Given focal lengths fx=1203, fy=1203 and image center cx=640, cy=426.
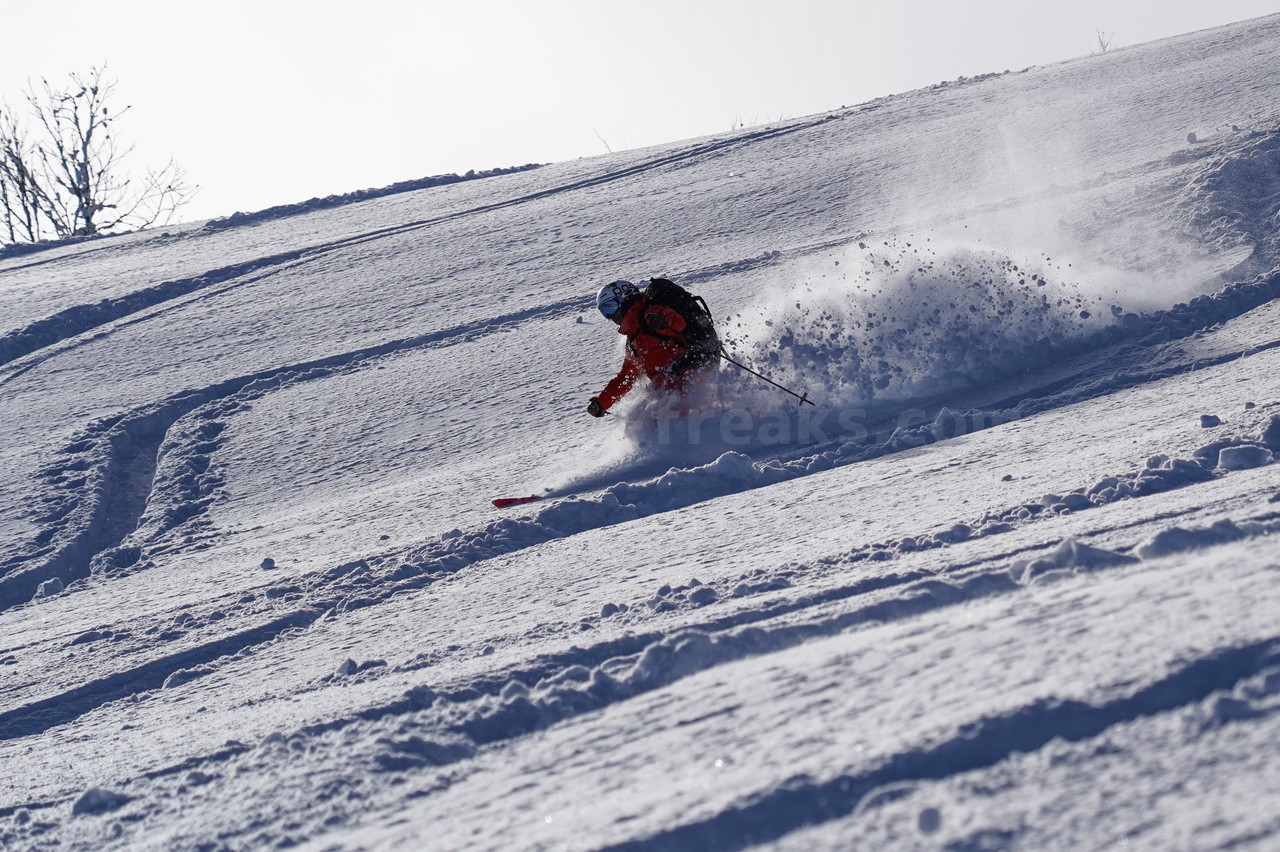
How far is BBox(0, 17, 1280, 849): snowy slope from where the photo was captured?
2.72m

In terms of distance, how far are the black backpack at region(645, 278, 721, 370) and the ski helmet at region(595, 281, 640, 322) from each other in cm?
11

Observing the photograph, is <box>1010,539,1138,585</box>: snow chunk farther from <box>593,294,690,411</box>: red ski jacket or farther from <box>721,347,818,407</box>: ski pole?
<box>593,294,690,411</box>: red ski jacket

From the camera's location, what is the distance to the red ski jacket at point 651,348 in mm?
7039

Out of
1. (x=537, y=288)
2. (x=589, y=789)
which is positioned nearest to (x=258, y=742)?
(x=589, y=789)

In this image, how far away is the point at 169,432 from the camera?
8.63m

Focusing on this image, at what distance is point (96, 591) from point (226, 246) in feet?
31.1

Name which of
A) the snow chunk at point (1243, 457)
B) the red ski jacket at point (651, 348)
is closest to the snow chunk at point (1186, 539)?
the snow chunk at point (1243, 457)

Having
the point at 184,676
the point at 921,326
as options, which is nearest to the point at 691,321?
the point at 921,326

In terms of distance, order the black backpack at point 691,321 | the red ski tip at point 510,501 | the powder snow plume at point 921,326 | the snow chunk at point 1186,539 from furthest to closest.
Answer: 1. the powder snow plume at point 921,326
2. the black backpack at point 691,321
3. the red ski tip at point 510,501
4. the snow chunk at point 1186,539

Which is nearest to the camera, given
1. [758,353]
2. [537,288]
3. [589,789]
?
[589,789]

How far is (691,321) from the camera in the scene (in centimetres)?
722

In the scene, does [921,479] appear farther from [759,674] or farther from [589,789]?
[589,789]

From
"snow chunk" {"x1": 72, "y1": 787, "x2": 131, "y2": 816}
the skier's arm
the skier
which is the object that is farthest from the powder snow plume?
"snow chunk" {"x1": 72, "y1": 787, "x2": 131, "y2": 816}

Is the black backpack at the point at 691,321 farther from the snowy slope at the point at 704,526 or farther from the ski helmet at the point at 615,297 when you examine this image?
the snowy slope at the point at 704,526
